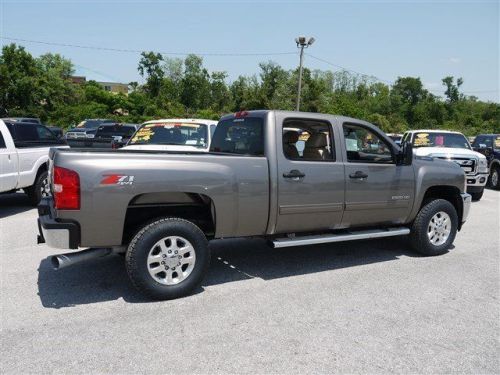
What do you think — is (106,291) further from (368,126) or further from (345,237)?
(368,126)

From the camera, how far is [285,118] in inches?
203

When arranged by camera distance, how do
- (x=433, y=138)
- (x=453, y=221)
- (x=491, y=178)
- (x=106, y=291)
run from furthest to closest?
(x=491, y=178) < (x=433, y=138) < (x=453, y=221) < (x=106, y=291)

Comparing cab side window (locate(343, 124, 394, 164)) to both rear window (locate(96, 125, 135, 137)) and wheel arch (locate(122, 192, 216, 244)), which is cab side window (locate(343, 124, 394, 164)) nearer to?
wheel arch (locate(122, 192, 216, 244))

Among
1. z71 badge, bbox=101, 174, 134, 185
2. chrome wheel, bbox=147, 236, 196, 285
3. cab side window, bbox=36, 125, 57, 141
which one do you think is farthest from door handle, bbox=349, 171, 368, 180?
cab side window, bbox=36, 125, 57, 141

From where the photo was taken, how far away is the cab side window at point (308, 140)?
5.23 meters

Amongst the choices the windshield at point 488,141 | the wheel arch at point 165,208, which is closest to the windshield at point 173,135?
the wheel arch at point 165,208

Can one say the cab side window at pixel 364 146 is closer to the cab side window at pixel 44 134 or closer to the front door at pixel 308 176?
the front door at pixel 308 176

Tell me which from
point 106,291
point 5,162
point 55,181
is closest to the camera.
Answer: point 55,181

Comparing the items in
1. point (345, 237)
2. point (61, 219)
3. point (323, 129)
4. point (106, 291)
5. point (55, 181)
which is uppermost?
point (323, 129)

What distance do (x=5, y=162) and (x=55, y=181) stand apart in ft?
16.8

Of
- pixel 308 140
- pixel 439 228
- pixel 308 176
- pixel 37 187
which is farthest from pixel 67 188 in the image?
pixel 37 187

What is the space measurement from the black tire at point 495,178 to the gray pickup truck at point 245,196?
31.4 feet

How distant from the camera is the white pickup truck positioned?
27.7 feet

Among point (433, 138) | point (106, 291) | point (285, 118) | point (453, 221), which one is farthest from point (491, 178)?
point (106, 291)
